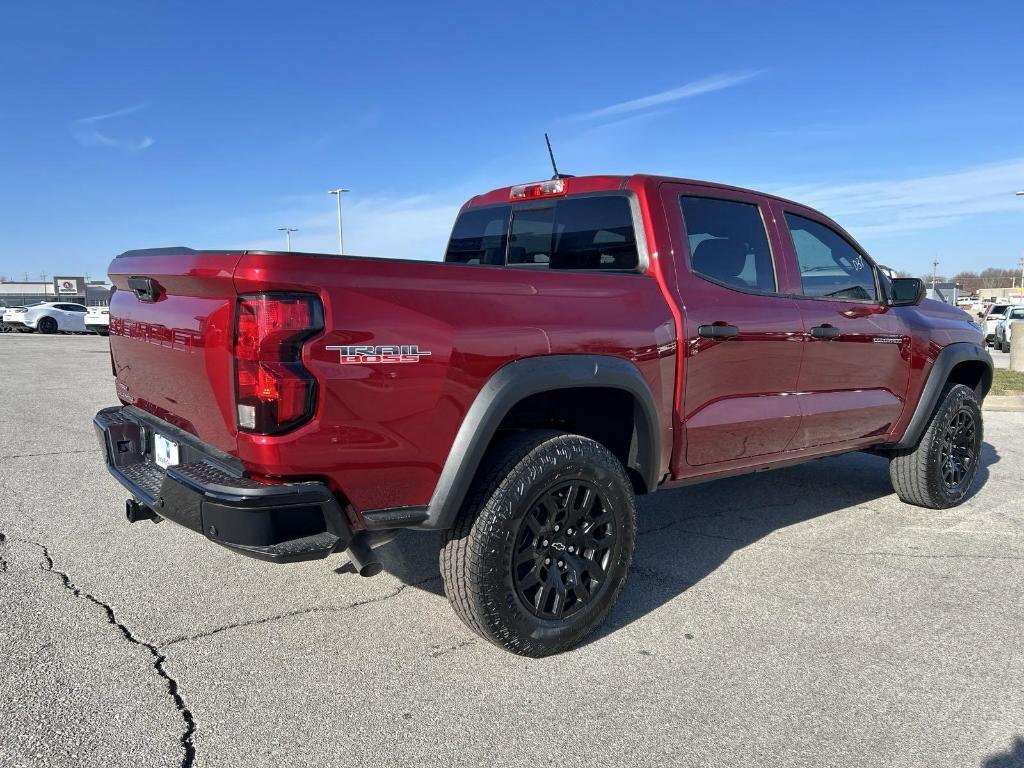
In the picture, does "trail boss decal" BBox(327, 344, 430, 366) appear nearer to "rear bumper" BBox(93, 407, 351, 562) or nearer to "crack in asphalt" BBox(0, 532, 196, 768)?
"rear bumper" BBox(93, 407, 351, 562)

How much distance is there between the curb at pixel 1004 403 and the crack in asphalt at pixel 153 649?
982 centimetres

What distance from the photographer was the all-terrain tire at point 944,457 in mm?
4902

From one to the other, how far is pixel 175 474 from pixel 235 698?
0.77 metres

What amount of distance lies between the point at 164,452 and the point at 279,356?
97 cm

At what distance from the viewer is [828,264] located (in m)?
4.36

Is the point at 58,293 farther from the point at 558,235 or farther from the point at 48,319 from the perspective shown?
the point at 558,235

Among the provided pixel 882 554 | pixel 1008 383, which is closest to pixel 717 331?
pixel 882 554

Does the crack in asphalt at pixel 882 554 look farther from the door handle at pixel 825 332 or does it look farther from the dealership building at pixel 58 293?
the dealership building at pixel 58 293

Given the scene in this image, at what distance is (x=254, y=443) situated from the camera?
7.79 ft

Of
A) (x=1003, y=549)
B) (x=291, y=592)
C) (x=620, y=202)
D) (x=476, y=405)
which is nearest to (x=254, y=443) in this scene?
(x=476, y=405)

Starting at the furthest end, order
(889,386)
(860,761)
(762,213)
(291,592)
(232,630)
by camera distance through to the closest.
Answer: (889,386)
(762,213)
(291,592)
(232,630)
(860,761)

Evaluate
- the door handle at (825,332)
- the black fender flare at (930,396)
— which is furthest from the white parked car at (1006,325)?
the door handle at (825,332)

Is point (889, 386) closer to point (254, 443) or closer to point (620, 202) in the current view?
point (620, 202)

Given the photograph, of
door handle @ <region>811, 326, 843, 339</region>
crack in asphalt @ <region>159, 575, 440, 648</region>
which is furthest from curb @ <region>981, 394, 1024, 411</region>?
crack in asphalt @ <region>159, 575, 440, 648</region>
